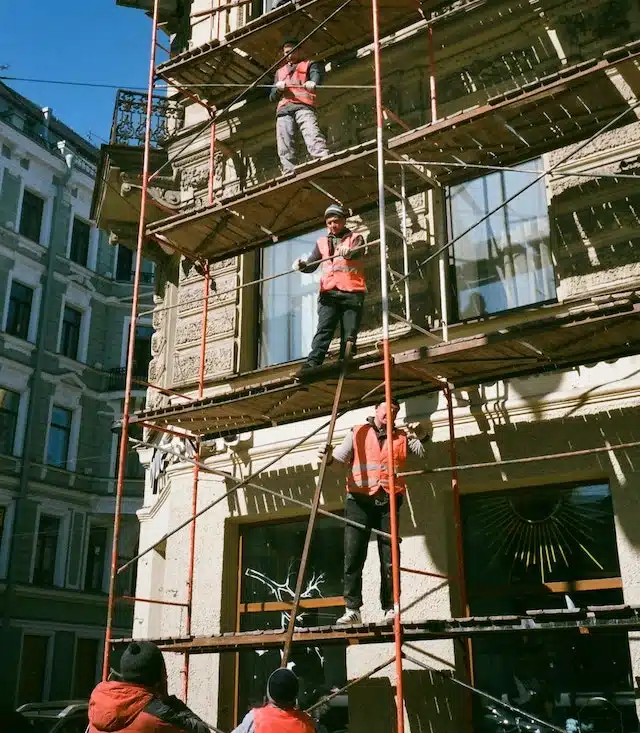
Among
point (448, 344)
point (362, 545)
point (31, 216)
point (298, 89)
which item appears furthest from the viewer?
point (31, 216)

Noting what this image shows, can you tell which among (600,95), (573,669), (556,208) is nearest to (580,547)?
(573,669)

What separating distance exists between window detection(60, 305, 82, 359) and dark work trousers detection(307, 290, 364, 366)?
65.5 feet

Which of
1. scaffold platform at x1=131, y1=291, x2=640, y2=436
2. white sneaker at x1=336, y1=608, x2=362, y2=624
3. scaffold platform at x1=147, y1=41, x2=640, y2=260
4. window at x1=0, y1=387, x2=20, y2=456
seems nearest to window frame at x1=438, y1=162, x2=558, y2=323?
scaffold platform at x1=147, y1=41, x2=640, y2=260

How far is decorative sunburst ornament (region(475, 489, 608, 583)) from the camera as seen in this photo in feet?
25.9

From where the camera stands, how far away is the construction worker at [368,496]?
7.64 meters

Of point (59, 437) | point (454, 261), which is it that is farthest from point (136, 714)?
point (59, 437)

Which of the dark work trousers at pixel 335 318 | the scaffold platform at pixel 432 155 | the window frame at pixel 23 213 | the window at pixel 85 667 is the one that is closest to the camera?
the scaffold platform at pixel 432 155

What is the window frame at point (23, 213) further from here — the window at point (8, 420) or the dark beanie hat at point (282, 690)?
the dark beanie hat at point (282, 690)

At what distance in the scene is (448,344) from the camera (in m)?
7.18

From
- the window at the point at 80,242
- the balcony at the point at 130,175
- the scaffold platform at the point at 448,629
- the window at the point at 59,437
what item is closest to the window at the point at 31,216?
the window at the point at 80,242

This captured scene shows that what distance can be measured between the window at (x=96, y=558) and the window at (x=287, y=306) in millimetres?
16745

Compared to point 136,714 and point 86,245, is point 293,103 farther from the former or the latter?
point 86,245

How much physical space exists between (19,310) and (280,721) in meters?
22.8

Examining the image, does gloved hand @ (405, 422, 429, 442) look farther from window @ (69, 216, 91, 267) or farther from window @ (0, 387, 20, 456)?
window @ (69, 216, 91, 267)
